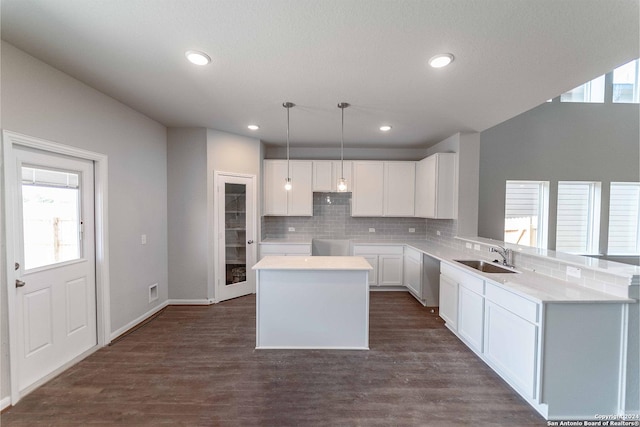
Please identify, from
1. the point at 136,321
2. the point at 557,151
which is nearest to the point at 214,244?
the point at 136,321

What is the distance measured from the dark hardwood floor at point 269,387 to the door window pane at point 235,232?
122cm

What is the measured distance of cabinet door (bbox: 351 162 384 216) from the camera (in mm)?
4637

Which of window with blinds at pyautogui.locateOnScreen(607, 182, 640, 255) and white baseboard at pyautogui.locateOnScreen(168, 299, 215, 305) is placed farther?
window with blinds at pyautogui.locateOnScreen(607, 182, 640, 255)

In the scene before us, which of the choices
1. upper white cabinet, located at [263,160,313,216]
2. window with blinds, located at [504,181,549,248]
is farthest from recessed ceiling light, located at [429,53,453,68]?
window with blinds, located at [504,181,549,248]

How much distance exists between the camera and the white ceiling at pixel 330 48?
1.47 m

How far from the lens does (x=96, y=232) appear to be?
8.64 feet

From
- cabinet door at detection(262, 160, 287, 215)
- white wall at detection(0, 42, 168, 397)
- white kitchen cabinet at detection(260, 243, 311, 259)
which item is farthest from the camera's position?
cabinet door at detection(262, 160, 287, 215)

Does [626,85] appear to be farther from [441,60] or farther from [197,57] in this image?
[197,57]

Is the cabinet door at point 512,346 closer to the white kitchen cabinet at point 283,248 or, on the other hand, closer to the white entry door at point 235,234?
the white kitchen cabinet at point 283,248

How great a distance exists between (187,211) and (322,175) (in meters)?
2.29

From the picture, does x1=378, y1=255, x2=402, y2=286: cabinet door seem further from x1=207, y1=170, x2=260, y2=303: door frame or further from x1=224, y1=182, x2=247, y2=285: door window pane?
x1=207, y1=170, x2=260, y2=303: door frame

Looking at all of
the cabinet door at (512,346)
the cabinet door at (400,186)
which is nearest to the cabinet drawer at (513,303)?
the cabinet door at (512,346)

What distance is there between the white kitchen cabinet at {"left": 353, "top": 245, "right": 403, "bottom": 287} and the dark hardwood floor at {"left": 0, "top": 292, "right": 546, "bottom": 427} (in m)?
1.48

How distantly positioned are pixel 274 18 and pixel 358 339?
2789 mm
